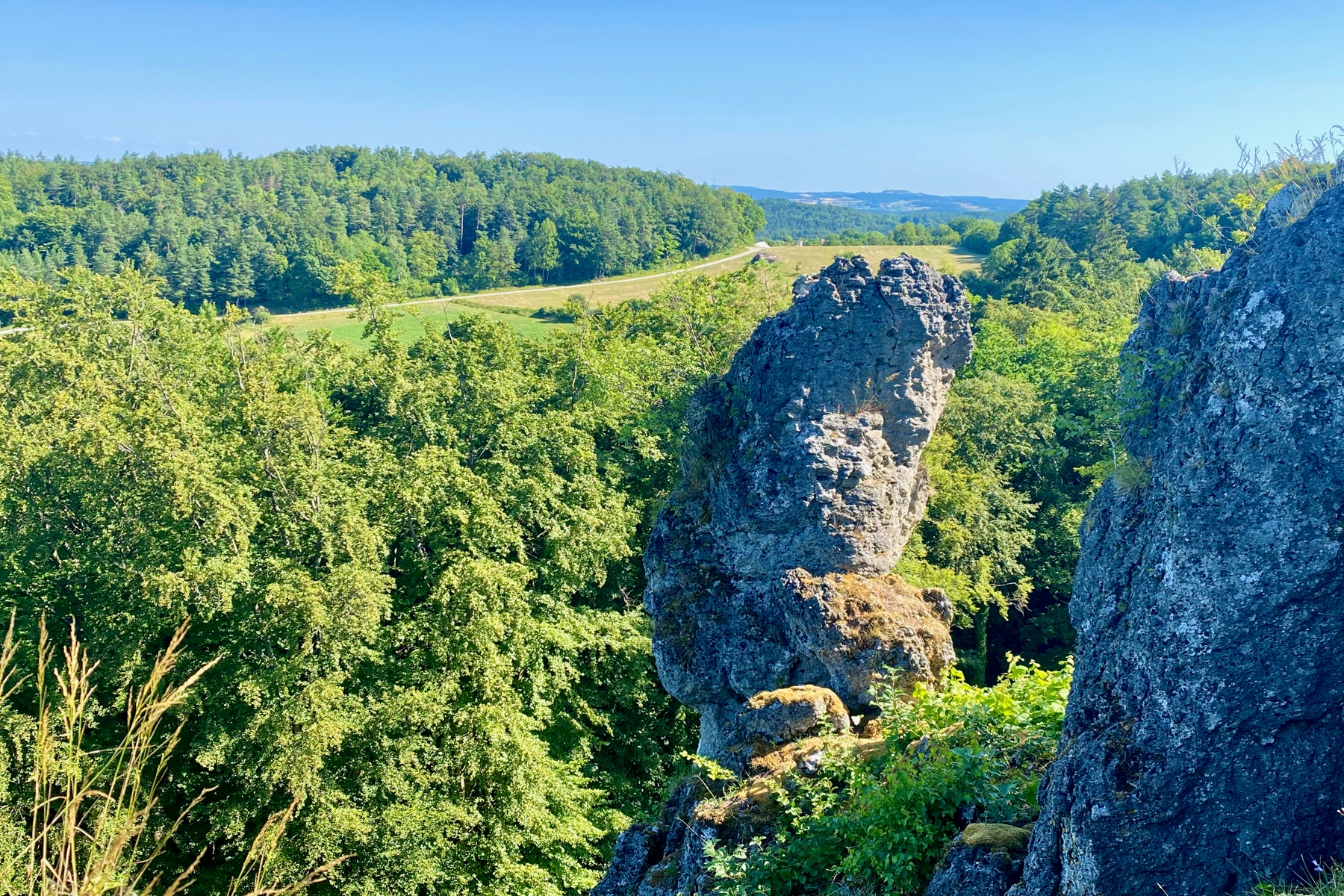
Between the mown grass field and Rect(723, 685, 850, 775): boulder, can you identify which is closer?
Rect(723, 685, 850, 775): boulder

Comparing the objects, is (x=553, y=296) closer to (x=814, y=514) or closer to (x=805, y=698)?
(x=814, y=514)

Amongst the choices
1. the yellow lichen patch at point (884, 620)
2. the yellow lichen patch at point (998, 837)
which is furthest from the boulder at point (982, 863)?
the yellow lichen patch at point (884, 620)

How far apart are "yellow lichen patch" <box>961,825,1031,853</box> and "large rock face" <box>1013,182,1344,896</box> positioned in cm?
58

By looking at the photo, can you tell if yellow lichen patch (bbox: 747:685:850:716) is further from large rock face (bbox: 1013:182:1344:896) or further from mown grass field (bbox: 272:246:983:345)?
mown grass field (bbox: 272:246:983:345)

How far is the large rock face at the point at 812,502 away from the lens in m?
13.5

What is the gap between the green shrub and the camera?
8.04m

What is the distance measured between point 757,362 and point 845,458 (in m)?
2.53

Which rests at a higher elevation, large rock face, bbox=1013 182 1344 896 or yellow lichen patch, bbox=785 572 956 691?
large rock face, bbox=1013 182 1344 896

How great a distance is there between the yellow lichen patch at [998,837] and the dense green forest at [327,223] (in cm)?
6809

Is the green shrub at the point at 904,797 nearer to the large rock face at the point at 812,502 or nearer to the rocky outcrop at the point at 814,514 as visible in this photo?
the rocky outcrop at the point at 814,514

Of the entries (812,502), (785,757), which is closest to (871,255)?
(812,502)

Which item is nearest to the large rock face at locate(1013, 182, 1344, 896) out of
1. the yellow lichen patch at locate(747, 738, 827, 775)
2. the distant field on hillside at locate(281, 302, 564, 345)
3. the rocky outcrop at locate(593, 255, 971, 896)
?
the yellow lichen patch at locate(747, 738, 827, 775)

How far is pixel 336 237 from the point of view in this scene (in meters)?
97.4

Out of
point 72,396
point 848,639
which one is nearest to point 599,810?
point 848,639
